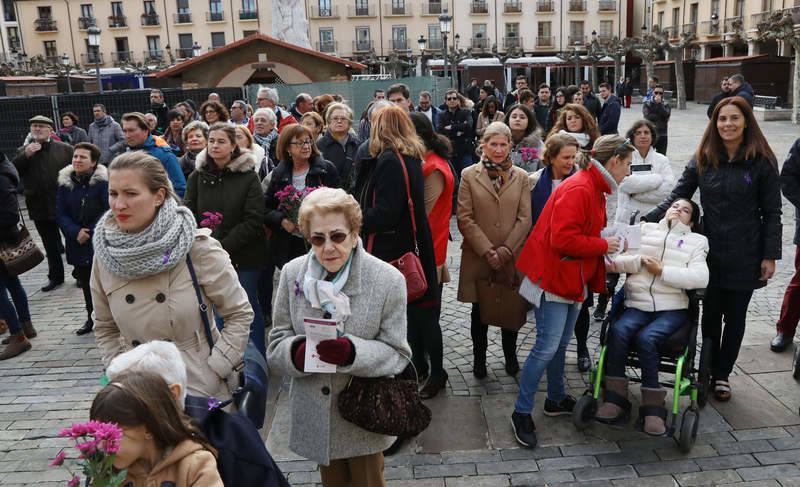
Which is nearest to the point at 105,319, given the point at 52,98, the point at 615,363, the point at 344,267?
the point at 344,267

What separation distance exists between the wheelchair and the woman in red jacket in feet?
0.94

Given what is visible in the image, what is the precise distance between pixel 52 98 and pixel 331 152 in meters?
11.1

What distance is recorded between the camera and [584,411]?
13.9ft

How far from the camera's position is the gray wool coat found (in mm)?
2875

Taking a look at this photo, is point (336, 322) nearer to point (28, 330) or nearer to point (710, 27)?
point (28, 330)

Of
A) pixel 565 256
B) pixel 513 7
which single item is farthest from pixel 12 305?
pixel 513 7

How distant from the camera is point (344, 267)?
113 inches

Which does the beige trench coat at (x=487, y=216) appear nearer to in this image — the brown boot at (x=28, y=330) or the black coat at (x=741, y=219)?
the black coat at (x=741, y=219)

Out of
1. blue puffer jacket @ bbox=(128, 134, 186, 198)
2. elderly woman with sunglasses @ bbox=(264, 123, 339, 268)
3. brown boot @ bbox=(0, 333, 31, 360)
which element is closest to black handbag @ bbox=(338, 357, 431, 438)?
elderly woman with sunglasses @ bbox=(264, 123, 339, 268)

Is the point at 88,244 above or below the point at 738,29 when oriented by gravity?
below

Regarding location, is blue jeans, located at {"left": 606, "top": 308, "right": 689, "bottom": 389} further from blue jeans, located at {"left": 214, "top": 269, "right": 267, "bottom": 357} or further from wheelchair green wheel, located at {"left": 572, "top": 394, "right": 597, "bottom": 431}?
blue jeans, located at {"left": 214, "top": 269, "right": 267, "bottom": 357}

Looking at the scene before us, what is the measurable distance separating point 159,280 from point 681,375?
317cm

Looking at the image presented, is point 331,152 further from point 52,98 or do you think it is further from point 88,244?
point 52,98

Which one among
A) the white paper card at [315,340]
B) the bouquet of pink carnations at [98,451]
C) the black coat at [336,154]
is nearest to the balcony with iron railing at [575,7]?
the black coat at [336,154]
